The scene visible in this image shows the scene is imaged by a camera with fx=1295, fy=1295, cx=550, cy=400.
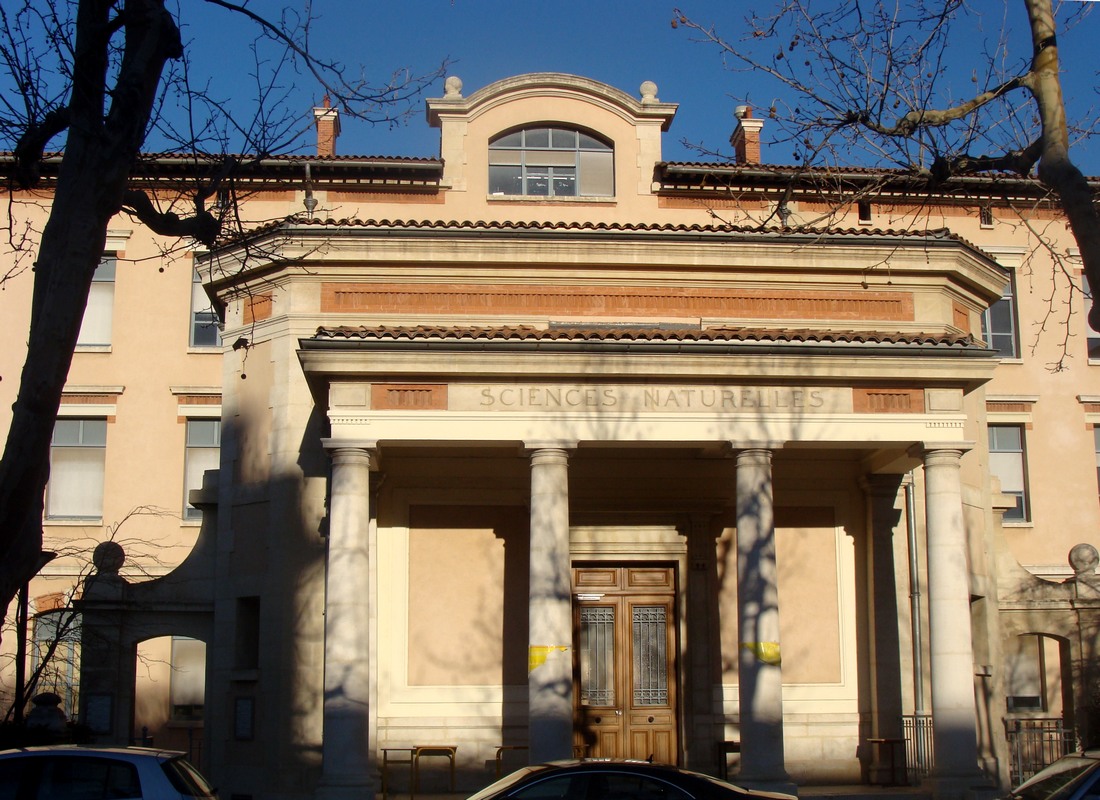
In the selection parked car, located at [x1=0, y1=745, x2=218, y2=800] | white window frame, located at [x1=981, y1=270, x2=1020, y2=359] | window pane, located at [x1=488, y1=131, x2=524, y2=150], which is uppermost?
window pane, located at [x1=488, y1=131, x2=524, y2=150]

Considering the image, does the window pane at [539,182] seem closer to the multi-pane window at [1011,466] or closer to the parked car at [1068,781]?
the multi-pane window at [1011,466]

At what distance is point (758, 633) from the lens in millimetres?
17109

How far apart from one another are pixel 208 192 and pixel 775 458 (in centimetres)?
1104

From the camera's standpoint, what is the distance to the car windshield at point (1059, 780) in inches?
418

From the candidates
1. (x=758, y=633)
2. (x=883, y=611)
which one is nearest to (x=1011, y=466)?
(x=883, y=611)

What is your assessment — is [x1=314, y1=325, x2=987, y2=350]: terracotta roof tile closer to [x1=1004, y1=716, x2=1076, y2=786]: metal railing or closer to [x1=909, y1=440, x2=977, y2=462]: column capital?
[x1=909, y1=440, x2=977, y2=462]: column capital

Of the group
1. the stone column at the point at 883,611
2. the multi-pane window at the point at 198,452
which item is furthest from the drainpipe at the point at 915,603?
the multi-pane window at the point at 198,452

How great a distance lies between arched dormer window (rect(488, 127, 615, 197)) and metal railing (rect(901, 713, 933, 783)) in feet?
46.1

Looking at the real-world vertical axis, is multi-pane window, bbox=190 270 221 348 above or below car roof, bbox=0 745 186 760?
above

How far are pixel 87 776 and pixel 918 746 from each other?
507 inches

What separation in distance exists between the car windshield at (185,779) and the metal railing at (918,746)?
11.7 metres

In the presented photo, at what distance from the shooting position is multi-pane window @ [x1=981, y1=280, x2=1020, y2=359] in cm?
3238

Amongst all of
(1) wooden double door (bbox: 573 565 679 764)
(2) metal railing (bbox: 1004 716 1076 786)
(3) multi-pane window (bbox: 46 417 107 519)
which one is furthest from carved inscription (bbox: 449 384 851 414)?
(3) multi-pane window (bbox: 46 417 107 519)

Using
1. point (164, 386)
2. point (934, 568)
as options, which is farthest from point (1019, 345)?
point (164, 386)
